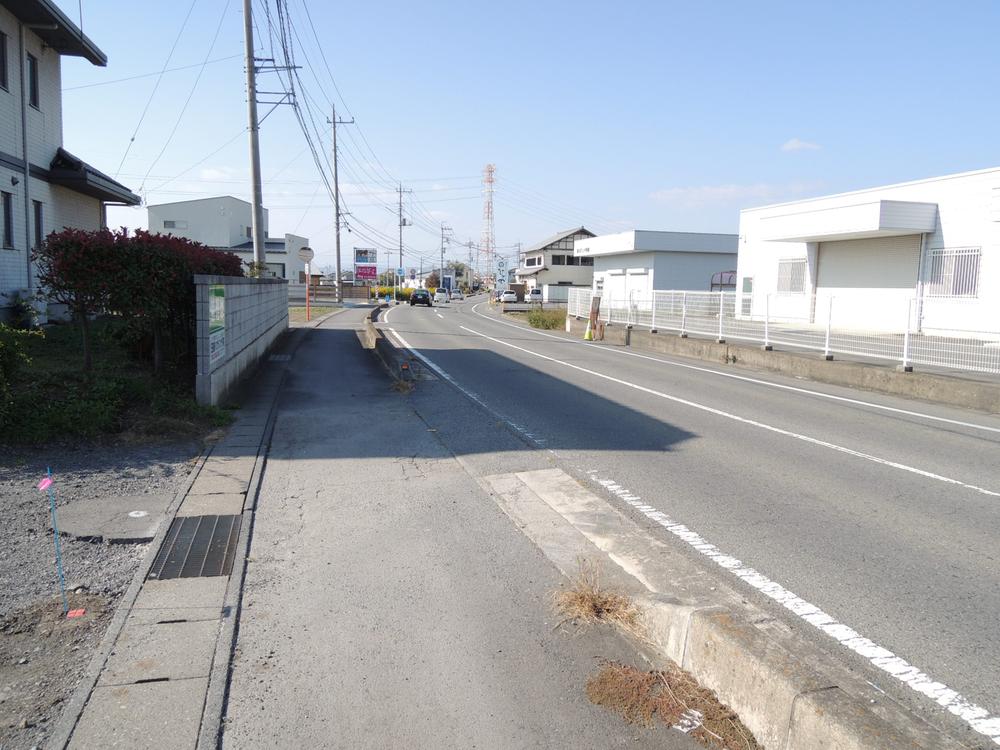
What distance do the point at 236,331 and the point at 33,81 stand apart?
1046 centimetres

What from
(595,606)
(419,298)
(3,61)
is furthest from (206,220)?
(595,606)

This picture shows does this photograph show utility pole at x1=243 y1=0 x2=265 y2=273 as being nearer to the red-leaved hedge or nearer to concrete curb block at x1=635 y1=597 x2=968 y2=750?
the red-leaved hedge

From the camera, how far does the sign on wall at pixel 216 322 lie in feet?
34.5

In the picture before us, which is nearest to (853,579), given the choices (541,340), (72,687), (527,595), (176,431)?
(527,595)

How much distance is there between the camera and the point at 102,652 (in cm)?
419

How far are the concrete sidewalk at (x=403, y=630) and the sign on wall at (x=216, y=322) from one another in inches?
130

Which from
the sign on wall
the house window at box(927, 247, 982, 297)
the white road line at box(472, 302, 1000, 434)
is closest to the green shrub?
the white road line at box(472, 302, 1000, 434)

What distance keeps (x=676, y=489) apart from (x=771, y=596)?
255cm

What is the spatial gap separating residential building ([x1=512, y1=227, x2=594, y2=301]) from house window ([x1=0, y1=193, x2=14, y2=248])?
231 feet

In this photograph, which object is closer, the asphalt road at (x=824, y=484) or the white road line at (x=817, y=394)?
the asphalt road at (x=824, y=484)

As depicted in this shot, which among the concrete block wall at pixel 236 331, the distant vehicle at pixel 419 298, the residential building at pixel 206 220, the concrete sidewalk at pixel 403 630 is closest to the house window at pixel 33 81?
the concrete block wall at pixel 236 331

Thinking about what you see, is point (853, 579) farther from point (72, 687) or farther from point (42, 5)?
point (42, 5)

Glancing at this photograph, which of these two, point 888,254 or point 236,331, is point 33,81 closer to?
point 236,331

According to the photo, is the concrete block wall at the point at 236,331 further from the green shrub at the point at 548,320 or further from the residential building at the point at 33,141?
the green shrub at the point at 548,320
